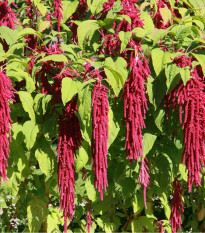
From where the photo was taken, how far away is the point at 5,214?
414cm

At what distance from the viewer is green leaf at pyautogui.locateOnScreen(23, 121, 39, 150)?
2.62m

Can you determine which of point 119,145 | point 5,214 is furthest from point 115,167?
point 5,214

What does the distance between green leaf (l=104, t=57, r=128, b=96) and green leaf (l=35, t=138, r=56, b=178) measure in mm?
665

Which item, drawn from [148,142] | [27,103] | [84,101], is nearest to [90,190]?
[148,142]

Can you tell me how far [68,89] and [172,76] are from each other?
56 centimetres

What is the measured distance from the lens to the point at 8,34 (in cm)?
275

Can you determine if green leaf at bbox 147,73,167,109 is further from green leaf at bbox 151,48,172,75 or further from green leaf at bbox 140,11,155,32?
green leaf at bbox 140,11,155,32

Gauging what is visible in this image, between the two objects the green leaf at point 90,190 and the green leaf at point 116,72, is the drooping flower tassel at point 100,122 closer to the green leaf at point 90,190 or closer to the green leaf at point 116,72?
the green leaf at point 116,72

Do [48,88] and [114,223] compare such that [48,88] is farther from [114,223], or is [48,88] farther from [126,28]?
[114,223]

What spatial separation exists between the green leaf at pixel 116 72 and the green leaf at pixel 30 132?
56 centimetres

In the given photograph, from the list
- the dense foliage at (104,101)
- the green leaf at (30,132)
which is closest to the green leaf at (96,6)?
the dense foliage at (104,101)

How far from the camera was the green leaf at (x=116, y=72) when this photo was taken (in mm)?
2420

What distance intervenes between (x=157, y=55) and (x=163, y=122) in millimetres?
427

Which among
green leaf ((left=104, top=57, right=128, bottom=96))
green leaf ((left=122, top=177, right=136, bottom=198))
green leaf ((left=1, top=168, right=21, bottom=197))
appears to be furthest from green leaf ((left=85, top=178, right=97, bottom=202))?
green leaf ((left=104, top=57, right=128, bottom=96))
